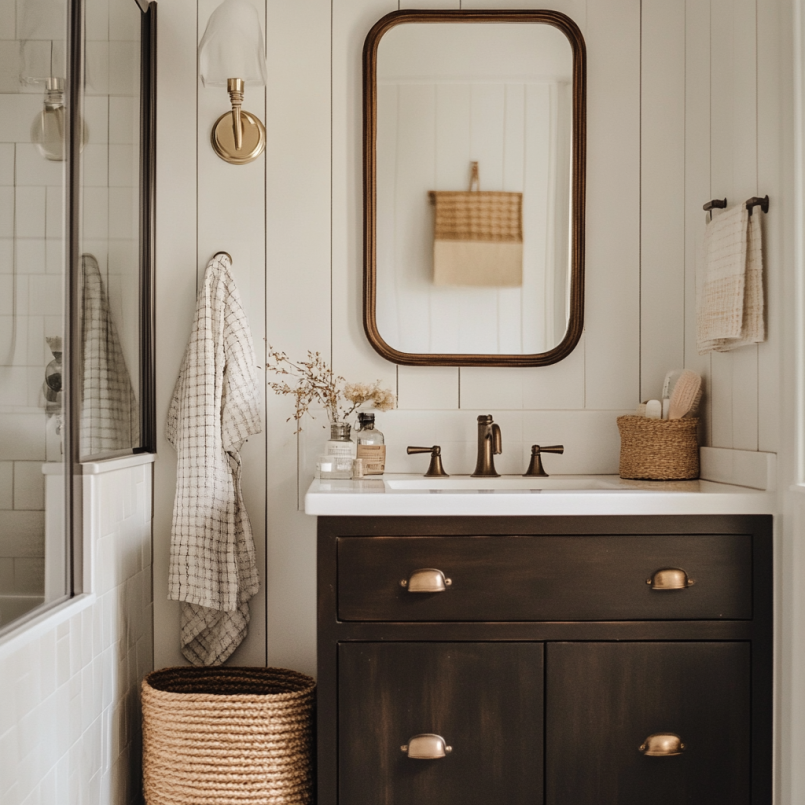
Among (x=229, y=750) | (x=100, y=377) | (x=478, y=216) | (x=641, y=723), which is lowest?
(x=229, y=750)

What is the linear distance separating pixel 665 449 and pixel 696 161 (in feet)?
2.46

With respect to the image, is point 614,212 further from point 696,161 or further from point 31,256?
point 31,256

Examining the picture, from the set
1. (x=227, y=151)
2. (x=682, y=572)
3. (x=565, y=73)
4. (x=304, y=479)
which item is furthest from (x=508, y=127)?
(x=682, y=572)

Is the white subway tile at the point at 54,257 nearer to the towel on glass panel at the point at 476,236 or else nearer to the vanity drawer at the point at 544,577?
the vanity drawer at the point at 544,577

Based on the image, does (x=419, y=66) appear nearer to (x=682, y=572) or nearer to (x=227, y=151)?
(x=227, y=151)

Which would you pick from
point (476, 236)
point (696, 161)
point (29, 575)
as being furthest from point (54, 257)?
point (696, 161)

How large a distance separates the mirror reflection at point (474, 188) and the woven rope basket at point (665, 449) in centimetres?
35

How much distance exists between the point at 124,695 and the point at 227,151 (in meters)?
1.37

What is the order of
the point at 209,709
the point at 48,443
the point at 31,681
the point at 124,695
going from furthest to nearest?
the point at 124,695
the point at 209,709
the point at 48,443
the point at 31,681

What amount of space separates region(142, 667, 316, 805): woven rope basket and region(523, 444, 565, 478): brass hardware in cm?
77

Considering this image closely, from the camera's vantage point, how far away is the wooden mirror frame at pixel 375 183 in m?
2.03

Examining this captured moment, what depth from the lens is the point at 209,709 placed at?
5.56 ft

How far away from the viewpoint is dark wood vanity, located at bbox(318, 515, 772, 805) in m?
1.50

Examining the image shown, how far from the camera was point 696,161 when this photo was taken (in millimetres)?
1988
